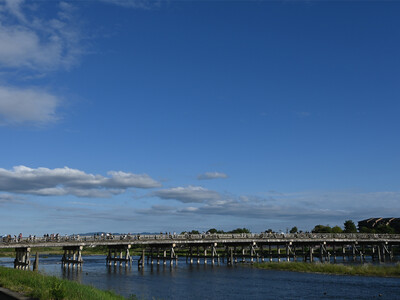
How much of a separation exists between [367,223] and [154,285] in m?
151

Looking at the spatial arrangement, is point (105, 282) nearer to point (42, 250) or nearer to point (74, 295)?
point (74, 295)

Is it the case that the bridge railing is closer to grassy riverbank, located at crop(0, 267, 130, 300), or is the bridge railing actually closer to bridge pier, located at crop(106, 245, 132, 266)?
bridge pier, located at crop(106, 245, 132, 266)

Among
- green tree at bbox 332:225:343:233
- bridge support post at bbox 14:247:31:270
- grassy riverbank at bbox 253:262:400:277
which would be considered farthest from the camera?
green tree at bbox 332:225:343:233

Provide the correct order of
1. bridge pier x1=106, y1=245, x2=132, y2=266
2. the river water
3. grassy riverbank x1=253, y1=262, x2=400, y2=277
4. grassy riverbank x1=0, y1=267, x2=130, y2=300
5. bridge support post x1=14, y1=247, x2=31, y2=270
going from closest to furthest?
grassy riverbank x1=0, y1=267, x2=130, y2=300
the river water
grassy riverbank x1=253, y1=262, x2=400, y2=277
bridge support post x1=14, y1=247, x2=31, y2=270
bridge pier x1=106, y1=245, x2=132, y2=266

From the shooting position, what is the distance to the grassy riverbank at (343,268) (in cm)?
4738

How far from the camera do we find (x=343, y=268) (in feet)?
167

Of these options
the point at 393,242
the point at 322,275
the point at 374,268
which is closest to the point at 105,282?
the point at 322,275

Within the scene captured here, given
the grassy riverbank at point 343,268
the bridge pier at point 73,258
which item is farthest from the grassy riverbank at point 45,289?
the grassy riverbank at point 343,268

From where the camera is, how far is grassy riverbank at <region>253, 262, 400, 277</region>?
47.4m

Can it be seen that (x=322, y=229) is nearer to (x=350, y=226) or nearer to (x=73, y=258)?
(x=350, y=226)

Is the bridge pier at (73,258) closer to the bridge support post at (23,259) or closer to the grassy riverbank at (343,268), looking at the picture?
the bridge support post at (23,259)

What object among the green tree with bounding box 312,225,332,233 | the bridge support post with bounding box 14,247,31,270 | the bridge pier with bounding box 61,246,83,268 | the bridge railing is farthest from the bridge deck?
the green tree with bounding box 312,225,332,233

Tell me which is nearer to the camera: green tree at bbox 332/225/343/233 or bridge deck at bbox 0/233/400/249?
bridge deck at bbox 0/233/400/249

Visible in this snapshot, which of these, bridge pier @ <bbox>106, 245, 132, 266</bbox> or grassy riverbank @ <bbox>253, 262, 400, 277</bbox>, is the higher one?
bridge pier @ <bbox>106, 245, 132, 266</bbox>
